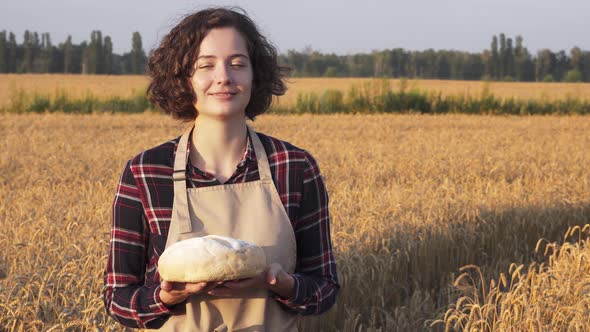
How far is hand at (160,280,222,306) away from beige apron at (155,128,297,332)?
79mm

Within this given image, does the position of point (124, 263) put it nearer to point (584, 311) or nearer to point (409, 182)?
point (584, 311)

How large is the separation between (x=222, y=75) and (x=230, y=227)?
42 cm

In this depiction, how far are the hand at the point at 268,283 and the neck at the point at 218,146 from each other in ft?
1.07

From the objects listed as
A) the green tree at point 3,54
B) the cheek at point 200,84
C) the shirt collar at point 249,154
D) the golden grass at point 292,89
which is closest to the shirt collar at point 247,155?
the shirt collar at point 249,154

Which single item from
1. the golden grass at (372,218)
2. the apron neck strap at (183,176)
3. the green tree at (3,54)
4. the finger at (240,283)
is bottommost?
the golden grass at (372,218)

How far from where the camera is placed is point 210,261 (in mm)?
2107

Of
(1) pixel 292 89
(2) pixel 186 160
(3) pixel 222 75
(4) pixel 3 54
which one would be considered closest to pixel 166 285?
(2) pixel 186 160

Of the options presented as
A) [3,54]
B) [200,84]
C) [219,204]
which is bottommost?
[219,204]

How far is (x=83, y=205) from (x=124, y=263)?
15.0 ft

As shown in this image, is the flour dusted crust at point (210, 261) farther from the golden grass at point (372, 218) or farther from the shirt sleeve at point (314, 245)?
the golden grass at point (372, 218)

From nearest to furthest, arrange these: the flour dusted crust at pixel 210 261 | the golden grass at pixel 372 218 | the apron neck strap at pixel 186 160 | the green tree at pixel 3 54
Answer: the flour dusted crust at pixel 210 261 < the apron neck strap at pixel 186 160 < the golden grass at pixel 372 218 < the green tree at pixel 3 54

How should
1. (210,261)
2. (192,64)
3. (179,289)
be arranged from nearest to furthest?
1. (210,261)
2. (179,289)
3. (192,64)

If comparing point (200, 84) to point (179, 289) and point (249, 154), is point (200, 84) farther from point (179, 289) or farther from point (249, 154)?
point (179, 289)

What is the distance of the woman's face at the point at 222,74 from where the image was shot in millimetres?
2367
